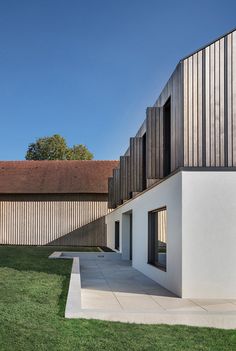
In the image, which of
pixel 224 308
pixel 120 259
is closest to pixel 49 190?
pixel 120 259

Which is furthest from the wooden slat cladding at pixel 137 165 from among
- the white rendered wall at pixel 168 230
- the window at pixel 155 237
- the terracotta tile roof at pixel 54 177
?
the terracotta tile roof at pixel 54 177

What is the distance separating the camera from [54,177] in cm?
3341

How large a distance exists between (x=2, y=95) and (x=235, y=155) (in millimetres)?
19125

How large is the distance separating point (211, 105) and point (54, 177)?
81.7 feet

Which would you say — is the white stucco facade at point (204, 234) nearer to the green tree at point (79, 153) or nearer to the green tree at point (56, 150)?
the green tree at point (79, 153)

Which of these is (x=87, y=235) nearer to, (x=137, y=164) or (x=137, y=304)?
(x=137, y=164)

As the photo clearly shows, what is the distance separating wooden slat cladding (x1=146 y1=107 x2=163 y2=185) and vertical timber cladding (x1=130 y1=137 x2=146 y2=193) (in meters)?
3.49

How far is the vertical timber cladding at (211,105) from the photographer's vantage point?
9.43 m

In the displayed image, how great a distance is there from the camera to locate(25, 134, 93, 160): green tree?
169 feet

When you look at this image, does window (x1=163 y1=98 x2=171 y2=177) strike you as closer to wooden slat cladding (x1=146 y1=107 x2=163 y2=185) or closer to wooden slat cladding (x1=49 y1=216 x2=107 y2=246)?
wooden slat cladding (x1=146 y1=107 x2=163 y2=185)

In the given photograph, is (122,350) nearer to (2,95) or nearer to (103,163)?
(2,95)

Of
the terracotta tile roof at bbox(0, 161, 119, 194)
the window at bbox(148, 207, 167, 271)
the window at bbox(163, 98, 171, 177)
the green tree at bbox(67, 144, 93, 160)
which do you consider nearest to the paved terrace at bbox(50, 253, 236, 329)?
the window at bbox(148, 207, 167, 271)

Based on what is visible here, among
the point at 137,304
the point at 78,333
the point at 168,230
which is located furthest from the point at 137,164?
the point at 78,333

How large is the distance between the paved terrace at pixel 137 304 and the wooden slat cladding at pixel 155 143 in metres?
3.02
